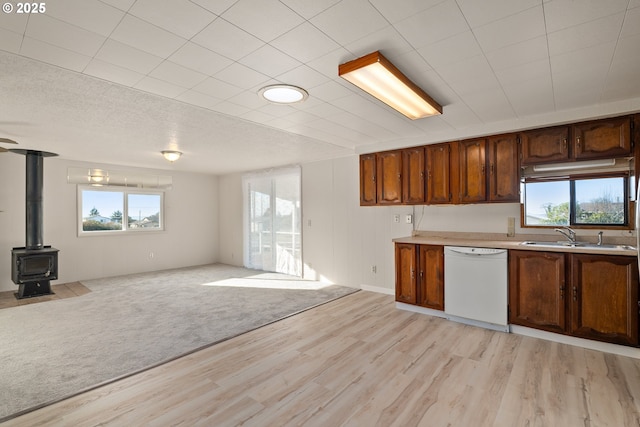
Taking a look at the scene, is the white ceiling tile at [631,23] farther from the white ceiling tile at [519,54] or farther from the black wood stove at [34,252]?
the black wood stove at [34,252]

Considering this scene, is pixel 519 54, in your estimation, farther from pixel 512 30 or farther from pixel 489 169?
pixel 489 169

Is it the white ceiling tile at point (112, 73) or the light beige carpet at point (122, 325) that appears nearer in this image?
the white ceiling tile at point (112, 73)

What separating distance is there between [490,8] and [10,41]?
9.51 ft

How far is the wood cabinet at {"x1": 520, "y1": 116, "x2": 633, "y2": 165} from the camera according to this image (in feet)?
9.83

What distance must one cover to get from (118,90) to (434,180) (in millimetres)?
3783

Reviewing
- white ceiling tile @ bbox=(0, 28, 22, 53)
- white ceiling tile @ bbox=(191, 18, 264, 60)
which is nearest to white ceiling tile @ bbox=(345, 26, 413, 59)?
white ceiling tile @ bbox=(191, 18, 264, 60)

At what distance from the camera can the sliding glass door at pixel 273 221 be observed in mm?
6645

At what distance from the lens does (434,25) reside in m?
1.79

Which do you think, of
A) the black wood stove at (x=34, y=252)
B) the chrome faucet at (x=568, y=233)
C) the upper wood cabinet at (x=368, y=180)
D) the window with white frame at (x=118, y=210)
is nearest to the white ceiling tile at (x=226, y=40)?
the upper wood cabinet at (x=368, y=180)

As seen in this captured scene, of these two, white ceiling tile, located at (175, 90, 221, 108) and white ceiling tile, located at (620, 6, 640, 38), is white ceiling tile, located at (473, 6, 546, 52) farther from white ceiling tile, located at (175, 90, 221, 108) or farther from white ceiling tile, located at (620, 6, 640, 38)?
white ceiling tile, located at (175, 90, 221, 108)

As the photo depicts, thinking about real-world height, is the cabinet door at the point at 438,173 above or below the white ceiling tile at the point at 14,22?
below

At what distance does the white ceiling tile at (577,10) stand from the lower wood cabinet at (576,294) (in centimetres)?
226

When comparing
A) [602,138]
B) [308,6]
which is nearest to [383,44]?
[308,6]

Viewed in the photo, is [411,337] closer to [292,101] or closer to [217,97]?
[292,101]
